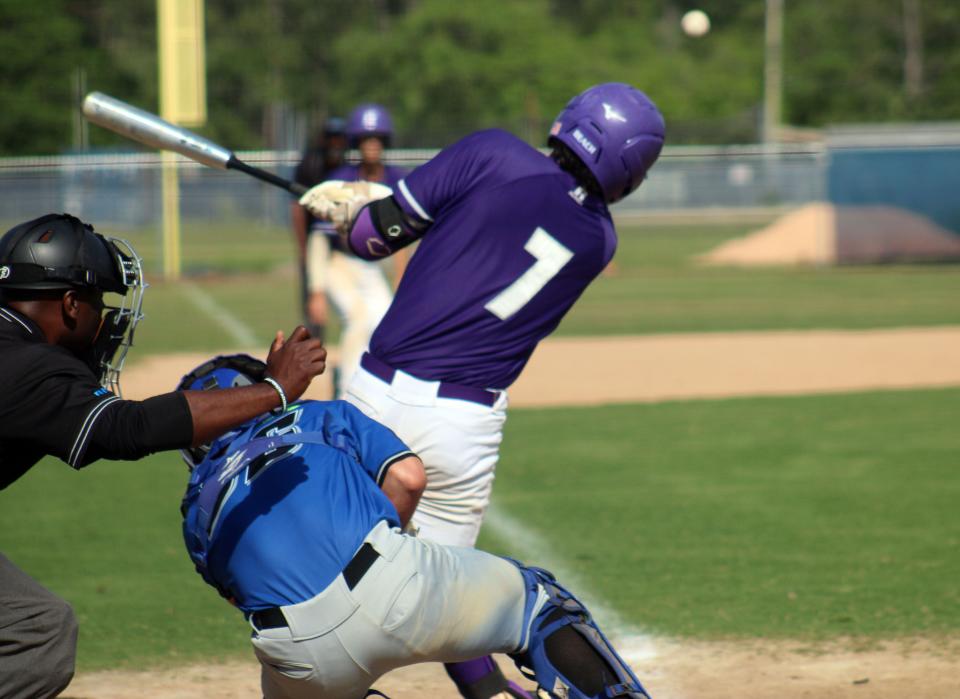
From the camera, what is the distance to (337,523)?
288 cm

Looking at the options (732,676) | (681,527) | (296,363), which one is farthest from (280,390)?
(681,527)

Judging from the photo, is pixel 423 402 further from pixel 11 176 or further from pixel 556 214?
pixel 11 176

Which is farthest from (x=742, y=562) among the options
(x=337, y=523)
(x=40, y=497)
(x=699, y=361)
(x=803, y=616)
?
(x=699, y=361)

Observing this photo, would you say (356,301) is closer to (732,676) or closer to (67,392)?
(732,676)

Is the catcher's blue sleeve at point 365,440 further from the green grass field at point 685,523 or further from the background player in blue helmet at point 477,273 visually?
the green grass field at point 685,523

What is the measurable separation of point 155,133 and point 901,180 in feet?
76.2

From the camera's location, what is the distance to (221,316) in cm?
1791

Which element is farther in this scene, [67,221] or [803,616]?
[803,616]

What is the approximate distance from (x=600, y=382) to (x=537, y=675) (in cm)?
909

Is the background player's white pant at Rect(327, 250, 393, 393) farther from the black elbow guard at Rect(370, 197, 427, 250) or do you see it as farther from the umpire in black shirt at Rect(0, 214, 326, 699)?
the umpire in black shirt at Rect(0, 214, 326, 699)

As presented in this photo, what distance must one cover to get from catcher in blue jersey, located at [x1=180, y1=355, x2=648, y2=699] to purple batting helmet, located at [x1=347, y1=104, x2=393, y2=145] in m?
6.35

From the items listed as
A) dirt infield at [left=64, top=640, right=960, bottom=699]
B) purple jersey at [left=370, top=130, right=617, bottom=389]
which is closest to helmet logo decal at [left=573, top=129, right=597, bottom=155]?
purple jersey at [left=370, top=130, right=617, bottom=389]

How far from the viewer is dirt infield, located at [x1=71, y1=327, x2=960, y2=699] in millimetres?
4703

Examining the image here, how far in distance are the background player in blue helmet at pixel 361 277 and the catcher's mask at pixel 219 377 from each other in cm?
576
